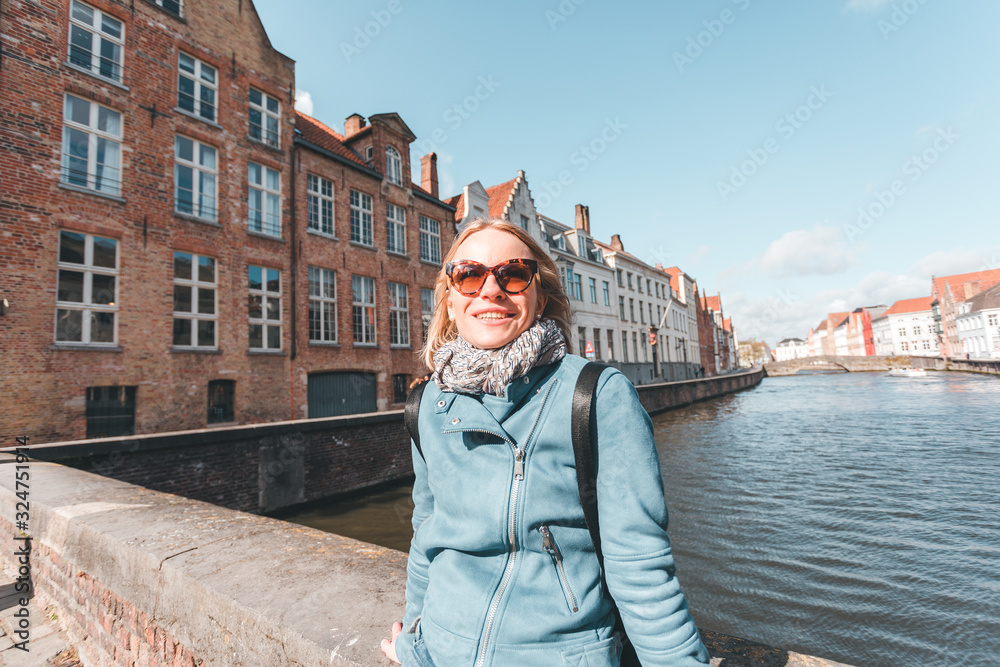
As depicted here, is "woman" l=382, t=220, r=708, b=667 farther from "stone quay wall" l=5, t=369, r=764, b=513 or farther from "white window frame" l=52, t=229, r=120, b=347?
"white window frame" l=52, t=229, r=120, b=347

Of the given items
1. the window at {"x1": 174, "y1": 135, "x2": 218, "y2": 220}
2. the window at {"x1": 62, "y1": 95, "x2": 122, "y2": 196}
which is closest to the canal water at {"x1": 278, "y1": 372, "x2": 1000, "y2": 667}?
the window at {"x1": 174, "y1": 135, "x2": 218, "y2": 220}

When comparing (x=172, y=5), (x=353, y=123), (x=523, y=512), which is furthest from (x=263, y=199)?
(x=523, y=512)

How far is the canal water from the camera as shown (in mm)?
4977

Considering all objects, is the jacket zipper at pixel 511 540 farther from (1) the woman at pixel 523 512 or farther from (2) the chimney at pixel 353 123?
(2) the chimney at pixel 353 123

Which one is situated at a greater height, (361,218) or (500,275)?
(361,218)

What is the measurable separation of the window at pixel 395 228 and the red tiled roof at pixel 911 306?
100160 mm

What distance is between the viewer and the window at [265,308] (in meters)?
13.5

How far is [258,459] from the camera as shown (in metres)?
9.01

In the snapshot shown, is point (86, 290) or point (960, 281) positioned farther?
point (960, 281)

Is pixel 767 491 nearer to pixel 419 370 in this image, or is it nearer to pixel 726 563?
pixel 726 563

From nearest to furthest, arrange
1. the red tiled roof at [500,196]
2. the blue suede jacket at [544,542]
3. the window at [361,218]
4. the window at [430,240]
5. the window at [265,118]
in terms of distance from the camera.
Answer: the blue suede jacket at [544,542] → the window at [265,118] → the window at [361,218] → the window at [430,240] → the red tiled roof at [500,196]

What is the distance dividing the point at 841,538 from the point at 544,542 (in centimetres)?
832

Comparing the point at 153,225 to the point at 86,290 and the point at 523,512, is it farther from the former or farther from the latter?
the point at 523,512

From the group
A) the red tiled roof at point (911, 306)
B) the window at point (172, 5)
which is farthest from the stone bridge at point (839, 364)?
the window at point (172, 5)
